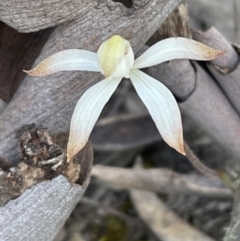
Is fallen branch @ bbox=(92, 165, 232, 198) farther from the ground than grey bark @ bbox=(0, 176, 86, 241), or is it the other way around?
grey bark @ bbox=(0, 176, 86, 241)

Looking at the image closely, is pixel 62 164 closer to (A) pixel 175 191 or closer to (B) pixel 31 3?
(B) pixel 31 3

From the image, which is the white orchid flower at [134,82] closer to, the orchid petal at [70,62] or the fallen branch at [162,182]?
the orchid petal at [70,62]

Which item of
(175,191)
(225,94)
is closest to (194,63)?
(225,94)

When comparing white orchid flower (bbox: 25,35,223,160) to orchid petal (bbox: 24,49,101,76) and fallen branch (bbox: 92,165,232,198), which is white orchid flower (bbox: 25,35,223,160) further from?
fallen branch (bbox: 92,165,232,198)

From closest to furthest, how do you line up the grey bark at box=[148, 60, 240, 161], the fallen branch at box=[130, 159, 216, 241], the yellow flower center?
the yellow flower center, the grey bark at box=[148, 60, 240, 161], the fallen branch at box=[130, 159, 216, 241]

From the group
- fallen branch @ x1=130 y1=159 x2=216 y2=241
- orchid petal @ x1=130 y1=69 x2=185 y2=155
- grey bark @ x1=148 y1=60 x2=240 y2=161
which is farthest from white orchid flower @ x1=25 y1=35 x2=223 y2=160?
fallen branch @ x1=130 y1=159 x2=216 y2=241

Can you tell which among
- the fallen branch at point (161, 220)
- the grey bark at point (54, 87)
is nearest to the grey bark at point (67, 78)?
the grey bark at point (54, 87)

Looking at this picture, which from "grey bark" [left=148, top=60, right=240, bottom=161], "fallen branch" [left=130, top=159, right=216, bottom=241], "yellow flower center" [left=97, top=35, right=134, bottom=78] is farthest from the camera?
"fallen branch" [left=130, top=159, right=216, bottom=241]

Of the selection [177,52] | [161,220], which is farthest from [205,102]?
[161,220]

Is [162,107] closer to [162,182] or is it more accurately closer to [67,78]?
[67,78]
